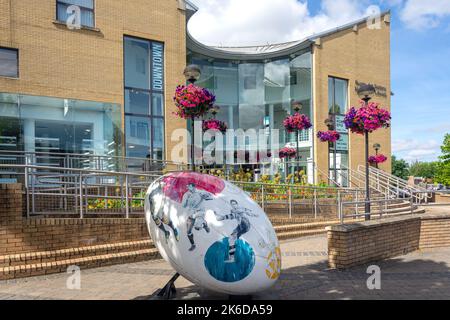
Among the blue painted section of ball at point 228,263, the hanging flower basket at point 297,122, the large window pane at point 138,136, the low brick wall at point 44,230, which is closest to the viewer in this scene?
the blue painted section of ball at point 228,263

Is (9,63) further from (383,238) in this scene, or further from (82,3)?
(383,238)

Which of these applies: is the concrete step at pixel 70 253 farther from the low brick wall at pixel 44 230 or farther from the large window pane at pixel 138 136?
the large window pane at pixel 138 136

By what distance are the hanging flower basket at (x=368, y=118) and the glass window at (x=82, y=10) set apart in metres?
11.7

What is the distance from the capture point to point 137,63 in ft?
56.0

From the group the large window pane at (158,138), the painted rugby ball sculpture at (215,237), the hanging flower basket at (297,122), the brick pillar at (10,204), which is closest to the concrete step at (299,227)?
the hanging flower basket at (297,122)

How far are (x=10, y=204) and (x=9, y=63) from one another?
944cm

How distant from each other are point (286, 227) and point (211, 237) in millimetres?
7006

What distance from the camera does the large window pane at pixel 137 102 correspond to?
16.8 metres

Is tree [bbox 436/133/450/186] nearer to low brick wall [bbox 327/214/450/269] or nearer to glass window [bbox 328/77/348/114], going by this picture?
glass window [bbox 328/77/348/114]

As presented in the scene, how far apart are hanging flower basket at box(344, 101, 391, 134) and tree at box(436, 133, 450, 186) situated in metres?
36.2

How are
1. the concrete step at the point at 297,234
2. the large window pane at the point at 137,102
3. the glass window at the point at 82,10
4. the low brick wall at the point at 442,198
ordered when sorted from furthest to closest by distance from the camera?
the low brick wall at the point at 442,198 → the large window pane at the point at 137,102 → the glass window at the point at 82,10 → the concrete step at the point at 297,234

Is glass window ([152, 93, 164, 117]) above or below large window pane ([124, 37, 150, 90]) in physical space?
below

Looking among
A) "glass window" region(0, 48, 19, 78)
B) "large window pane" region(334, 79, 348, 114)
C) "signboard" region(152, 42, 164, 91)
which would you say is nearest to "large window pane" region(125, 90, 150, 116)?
"signboard" region(152, 42, 164, 91)

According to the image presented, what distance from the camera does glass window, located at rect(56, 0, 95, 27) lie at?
48.9 ft
